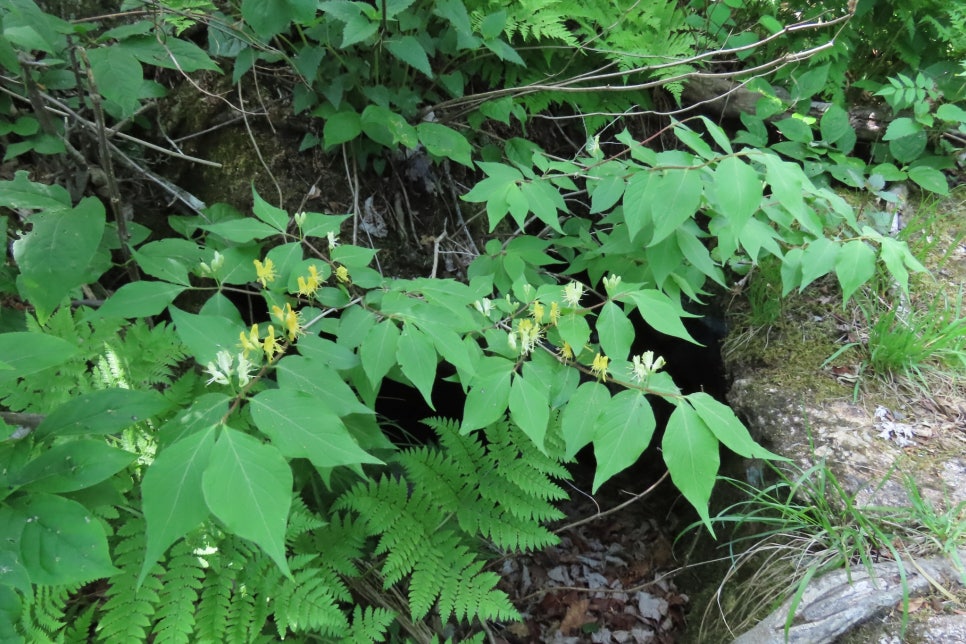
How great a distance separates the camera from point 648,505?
125 inches

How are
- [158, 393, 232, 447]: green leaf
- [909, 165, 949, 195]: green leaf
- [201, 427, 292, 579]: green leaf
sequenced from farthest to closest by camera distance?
1. [909, 165, 949, 195]: green leaf
2. [158, 393, 232, 447]: green leaf
3. [201, 427, 292, 579]: green leaf

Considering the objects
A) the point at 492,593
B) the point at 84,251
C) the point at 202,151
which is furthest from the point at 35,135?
the point at 492,593

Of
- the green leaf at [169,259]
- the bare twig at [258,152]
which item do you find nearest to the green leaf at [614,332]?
the green leaf at [169,259]

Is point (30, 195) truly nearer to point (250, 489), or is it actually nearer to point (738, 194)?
point (250, 489)

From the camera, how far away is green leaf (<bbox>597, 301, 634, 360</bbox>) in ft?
5.41

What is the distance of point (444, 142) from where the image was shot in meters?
2.33

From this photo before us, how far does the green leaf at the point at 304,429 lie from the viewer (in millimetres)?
1022

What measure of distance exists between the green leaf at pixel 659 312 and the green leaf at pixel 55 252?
1468mm

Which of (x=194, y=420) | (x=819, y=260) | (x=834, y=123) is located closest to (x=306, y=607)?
(x=194, y=420)

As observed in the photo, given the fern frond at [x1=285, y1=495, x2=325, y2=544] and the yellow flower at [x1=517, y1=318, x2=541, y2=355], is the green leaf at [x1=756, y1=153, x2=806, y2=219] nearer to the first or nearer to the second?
the yellow flower at [x1=517, y1=318, x2=541, y2=355]

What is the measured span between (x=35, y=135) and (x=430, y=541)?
2.08 metres

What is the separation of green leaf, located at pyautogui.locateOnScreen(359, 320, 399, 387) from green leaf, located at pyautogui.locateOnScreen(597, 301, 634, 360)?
60 cm

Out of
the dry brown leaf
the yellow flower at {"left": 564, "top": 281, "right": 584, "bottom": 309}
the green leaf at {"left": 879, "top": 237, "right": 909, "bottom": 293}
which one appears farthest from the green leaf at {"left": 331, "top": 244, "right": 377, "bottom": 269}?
the dry brown leaf

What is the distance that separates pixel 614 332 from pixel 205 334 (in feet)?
3.49
